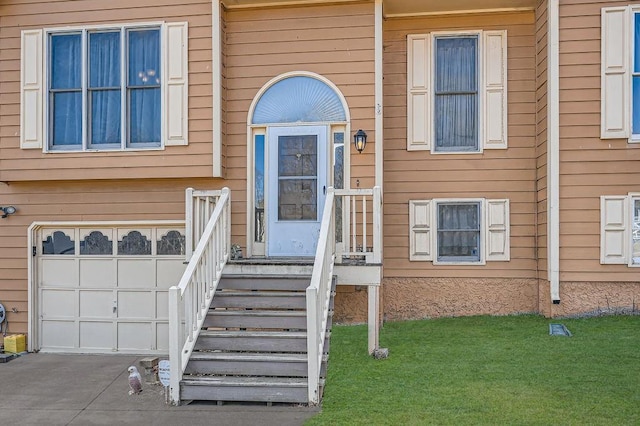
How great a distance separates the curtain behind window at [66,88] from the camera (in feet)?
27.9

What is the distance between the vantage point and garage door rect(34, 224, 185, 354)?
340 inches

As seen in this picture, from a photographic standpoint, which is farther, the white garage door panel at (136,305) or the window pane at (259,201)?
the white garage door panel at (136,305)

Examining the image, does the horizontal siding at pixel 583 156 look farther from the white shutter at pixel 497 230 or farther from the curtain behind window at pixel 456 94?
the curtain behind window at pixel 456 94

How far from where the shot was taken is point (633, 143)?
791 cm

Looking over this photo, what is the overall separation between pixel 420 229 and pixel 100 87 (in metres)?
5.00

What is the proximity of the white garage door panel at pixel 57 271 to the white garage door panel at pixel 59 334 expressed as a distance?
0.58 metres

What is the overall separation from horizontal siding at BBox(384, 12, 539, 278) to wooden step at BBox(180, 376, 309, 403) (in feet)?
12.0

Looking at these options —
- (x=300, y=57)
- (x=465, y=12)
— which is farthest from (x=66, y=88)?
(x=465, y=12)

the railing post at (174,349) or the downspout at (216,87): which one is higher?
the downspout at (216,87)

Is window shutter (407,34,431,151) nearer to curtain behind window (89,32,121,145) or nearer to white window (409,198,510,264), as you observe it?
white window (409,198,510,264)

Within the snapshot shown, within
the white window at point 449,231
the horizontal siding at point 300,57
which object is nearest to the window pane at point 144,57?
the horizontal siding at point 300,57

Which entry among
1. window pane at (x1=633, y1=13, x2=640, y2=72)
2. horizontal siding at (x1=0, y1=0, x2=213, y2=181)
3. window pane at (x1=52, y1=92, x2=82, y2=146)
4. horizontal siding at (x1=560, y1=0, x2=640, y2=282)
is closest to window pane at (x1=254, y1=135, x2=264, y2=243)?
horizontal siding at (x1=0, y1=0, x2=213, y2=181)

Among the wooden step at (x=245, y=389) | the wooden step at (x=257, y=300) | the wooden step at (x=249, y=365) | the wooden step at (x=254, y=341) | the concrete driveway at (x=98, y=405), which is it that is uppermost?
the wooden step at (x=257, y=300)

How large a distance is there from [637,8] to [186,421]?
24.6 ft
